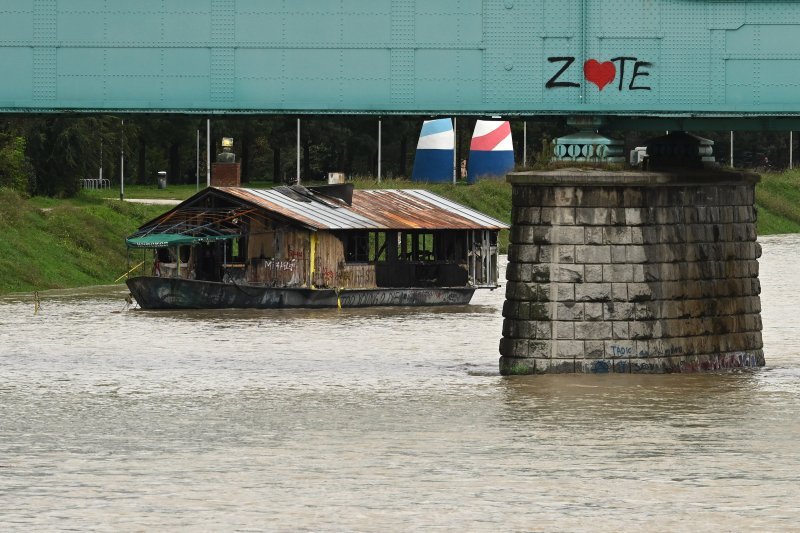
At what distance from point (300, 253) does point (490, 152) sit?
143 feet

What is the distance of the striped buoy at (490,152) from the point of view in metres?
102

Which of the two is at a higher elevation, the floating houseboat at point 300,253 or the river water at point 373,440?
the floating houseboat at point 300,253

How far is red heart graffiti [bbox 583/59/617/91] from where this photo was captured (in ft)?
129

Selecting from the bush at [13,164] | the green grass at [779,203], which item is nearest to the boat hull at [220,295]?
the bush at [13,164]

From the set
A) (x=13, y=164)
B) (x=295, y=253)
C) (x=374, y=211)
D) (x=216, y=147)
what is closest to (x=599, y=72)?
(x=295, y=253)

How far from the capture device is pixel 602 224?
38.1 meters

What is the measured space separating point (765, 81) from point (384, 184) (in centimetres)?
5436

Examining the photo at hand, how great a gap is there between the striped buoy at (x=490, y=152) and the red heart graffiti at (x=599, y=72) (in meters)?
62.0

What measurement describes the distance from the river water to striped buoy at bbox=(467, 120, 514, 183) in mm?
54517

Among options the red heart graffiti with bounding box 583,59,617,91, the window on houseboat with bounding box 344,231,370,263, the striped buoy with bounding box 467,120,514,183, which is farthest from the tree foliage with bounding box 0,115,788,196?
the red heart graffiti with bounding box 583,59,617,91

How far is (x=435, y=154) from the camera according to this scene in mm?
101125

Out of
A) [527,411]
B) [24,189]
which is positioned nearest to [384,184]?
[24,189]

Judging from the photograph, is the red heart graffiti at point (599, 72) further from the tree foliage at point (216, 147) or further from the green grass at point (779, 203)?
the green grass at point (779, 203)

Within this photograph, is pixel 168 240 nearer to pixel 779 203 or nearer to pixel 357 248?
pixel 357 248
